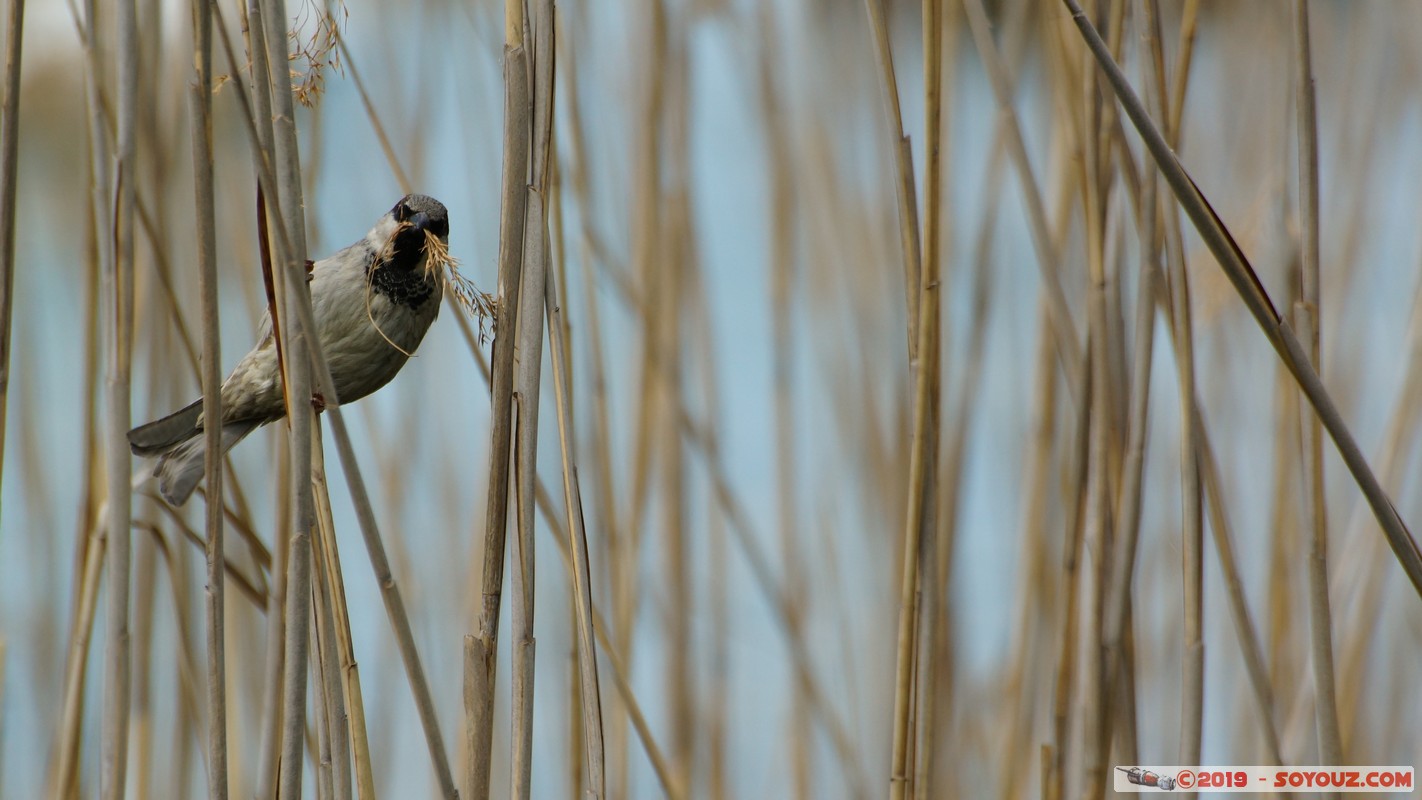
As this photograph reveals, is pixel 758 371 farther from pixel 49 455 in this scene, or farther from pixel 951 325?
pixel 49 455

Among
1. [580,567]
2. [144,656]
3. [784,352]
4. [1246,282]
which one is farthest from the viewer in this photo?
[784,352]

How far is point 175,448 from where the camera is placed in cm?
101

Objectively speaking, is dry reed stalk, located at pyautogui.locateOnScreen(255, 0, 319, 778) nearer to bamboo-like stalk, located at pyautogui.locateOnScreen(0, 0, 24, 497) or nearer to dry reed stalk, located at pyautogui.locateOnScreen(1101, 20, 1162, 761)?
bamboo-like stalk, located at pyautogui.locateOnScreen(0, 0, 24, 497)

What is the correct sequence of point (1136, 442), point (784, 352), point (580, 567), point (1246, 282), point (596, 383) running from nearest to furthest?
point (1246, 282) < point (580, 567) < point (1136, 442) < point (596, 383) < point (784, 352)

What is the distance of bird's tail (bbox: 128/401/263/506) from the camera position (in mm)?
951

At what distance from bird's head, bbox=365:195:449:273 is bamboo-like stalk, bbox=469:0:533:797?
0.27 m

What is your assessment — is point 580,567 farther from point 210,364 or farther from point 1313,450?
point 1313,450

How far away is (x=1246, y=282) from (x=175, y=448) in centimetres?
89

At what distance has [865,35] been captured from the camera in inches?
56.2

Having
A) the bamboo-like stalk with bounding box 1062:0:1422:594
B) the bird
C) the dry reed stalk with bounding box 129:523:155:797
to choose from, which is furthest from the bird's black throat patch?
the bamboo-like stalk with bounding box 1062:0:1422:594

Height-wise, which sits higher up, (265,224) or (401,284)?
(401,284)

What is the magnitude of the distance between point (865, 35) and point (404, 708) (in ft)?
3.38

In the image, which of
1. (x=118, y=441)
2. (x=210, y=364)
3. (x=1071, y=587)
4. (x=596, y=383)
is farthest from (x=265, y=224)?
(x=1071, y=587)

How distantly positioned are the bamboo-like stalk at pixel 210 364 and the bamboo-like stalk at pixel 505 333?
165 mm
